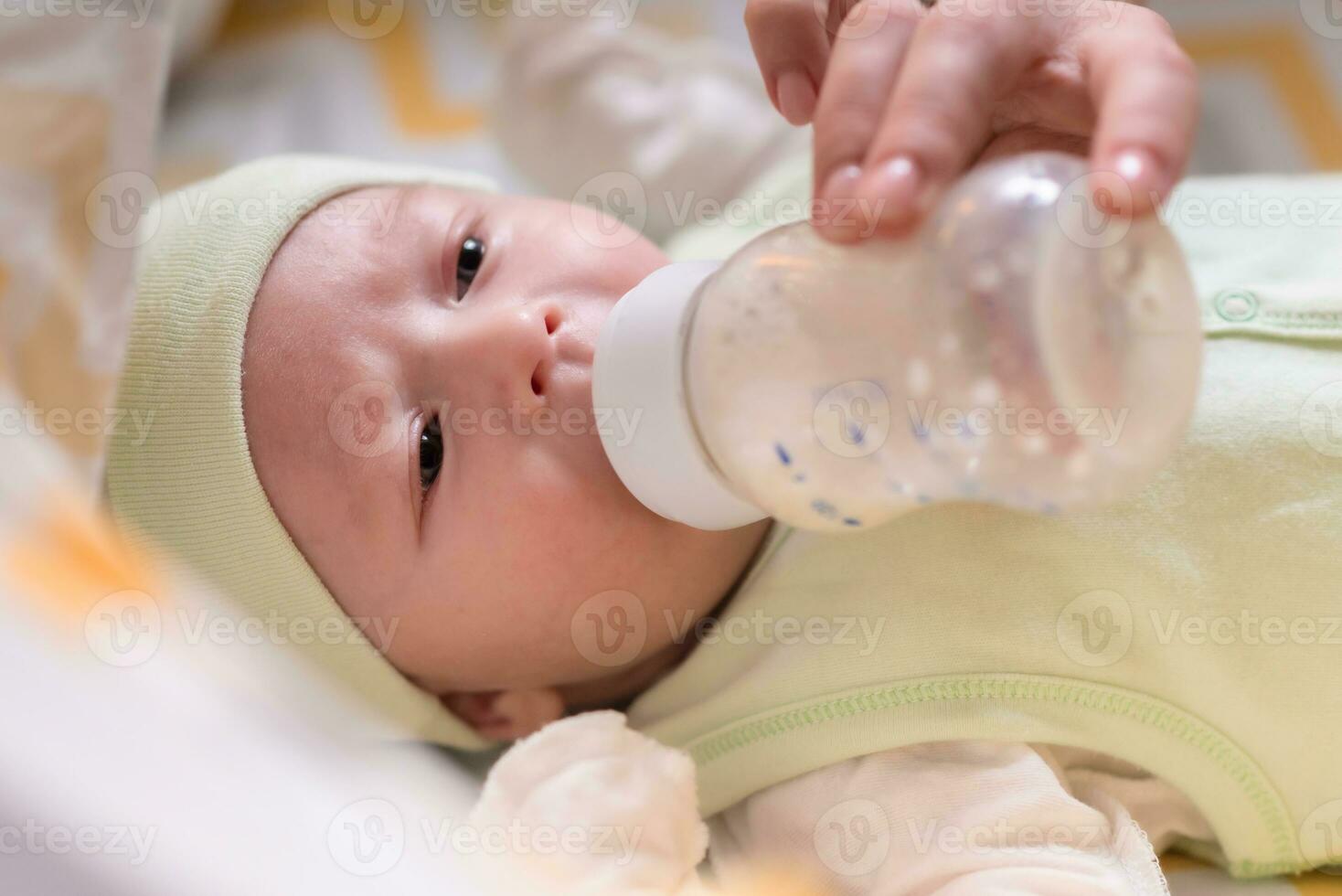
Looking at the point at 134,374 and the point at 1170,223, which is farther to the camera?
the point at 1170,223

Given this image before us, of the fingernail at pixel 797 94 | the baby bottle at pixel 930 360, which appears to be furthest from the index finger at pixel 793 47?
the baby bottle at pixel 930 360

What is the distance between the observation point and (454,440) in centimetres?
100

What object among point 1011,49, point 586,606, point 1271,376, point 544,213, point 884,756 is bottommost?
point 884,756

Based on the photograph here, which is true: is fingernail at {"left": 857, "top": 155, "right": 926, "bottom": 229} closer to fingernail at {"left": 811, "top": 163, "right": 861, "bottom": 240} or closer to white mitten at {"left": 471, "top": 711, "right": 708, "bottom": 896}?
fingernail at {"left": 811, "top": 163, "right": 861, "bottom": 240}

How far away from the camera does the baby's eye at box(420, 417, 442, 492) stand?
101cm

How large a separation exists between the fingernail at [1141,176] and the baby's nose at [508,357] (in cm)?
49

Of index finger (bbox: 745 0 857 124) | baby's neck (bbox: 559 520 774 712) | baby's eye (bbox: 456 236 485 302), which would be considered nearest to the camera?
index finger (bbox: 745 0 857 124)

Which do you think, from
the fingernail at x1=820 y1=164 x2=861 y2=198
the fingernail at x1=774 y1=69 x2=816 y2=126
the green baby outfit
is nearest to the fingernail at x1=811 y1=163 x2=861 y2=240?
the fingernail at x1=820 y1=164 x2=861 y2=198

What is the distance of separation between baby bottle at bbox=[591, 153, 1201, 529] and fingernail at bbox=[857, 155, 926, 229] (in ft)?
0.11

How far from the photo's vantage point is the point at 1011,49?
0.79m

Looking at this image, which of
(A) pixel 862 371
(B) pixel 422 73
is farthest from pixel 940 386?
(B) pixel 422 73

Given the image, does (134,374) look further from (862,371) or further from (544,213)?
(862,371)

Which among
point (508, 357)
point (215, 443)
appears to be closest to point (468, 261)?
point (508, 357)

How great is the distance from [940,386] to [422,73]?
1.37m
